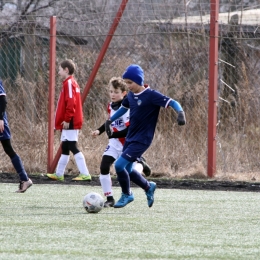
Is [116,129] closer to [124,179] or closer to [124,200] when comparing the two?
[124,179]

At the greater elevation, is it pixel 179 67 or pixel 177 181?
pixel 179 67

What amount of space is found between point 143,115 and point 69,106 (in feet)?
12.3

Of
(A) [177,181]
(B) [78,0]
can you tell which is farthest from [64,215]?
(B) [78,0]

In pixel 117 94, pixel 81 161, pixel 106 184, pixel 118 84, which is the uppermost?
pixel 118 84

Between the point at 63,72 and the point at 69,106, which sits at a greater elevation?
the point at 63,72

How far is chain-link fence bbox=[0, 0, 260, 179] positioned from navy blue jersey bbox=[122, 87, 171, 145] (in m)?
4.45

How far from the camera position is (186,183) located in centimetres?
1172

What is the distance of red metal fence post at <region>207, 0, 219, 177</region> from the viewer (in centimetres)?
1241

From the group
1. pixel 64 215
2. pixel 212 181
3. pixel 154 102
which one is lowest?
pixel 212 181

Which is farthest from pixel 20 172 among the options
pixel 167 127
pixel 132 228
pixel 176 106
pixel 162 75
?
pixel 162 75

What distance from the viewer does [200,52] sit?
44.2 feet

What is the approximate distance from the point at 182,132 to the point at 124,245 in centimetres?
779

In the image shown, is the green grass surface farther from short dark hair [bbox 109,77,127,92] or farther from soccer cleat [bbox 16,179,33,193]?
short dark hair [bbox 109,77,127,92]

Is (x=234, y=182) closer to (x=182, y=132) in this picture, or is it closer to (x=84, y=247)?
(x=182, y=132)
